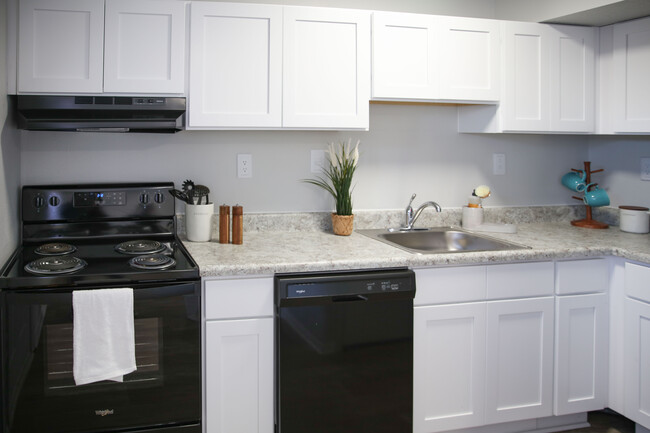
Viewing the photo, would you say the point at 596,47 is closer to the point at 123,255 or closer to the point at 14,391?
the point at 123,255

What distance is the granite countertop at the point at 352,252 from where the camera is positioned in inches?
84.3

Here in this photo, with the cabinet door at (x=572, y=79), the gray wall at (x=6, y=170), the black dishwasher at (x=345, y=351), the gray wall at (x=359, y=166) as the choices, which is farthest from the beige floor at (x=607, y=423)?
the gray wall at (x=6, y=170)

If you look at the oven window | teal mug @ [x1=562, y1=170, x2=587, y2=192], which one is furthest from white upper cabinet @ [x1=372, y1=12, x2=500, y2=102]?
the oven window

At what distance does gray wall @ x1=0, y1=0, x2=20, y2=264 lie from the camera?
2111 millimetres

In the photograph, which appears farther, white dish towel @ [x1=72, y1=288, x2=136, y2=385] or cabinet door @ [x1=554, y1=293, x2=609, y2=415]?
cabinet door @ [x1=554, y1=293, x2=609, y2=415]

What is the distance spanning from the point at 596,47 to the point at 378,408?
6.69ft

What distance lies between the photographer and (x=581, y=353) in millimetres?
2514

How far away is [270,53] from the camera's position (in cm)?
245

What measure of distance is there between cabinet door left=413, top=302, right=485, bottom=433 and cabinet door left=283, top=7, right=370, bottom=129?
0.90 meters

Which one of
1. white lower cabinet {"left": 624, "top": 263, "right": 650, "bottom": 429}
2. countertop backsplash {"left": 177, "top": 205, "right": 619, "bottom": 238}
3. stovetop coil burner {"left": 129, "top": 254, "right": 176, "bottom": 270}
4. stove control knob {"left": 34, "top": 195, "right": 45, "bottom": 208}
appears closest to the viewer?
stovetop coil burner {"left": 129, "top": 254, "right": 176, "bottom": 270}

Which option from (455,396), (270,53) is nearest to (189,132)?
(270,53)

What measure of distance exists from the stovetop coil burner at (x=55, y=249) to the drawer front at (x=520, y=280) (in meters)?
1.67

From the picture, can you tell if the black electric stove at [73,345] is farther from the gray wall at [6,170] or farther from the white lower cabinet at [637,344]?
the white lower cabinet at [637,344]

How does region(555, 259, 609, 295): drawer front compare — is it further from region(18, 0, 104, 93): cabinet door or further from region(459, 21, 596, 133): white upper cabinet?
region(18, 0, 104, 93): cabinet door
